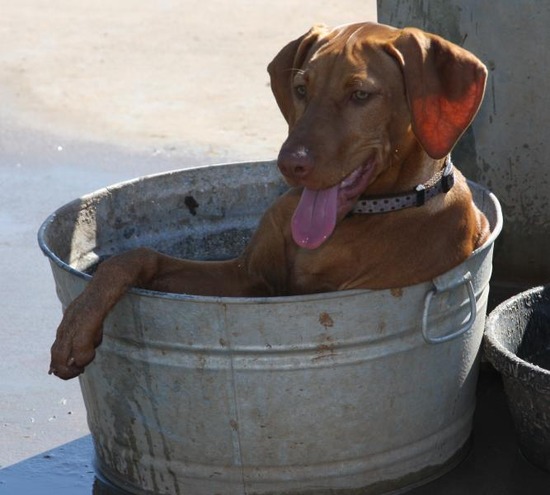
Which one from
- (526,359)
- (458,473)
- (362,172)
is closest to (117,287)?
(362,172)

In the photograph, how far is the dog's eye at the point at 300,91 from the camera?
11.0ft

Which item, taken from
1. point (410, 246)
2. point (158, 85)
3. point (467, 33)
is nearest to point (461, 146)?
point (467, 33)

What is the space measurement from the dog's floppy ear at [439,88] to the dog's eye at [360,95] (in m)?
0.11

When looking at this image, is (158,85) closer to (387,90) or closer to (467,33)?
(467,33)

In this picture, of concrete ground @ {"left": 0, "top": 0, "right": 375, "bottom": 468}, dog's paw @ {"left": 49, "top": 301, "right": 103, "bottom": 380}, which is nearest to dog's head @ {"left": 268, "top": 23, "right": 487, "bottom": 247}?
dog's paw @ {"left": 49, "top": 301, "right": 103, "bottom": 380}

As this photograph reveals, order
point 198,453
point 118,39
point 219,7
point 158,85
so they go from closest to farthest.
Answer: point 198,453
point 158,85
point 118,39
point 219,7

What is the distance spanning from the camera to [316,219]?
3305 mm

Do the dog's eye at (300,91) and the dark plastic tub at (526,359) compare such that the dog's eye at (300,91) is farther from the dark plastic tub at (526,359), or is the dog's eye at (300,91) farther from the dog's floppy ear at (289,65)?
the dark plastic tub at (526,359)

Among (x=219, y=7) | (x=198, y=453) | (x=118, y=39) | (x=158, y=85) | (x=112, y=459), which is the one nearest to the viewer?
(x=198, y=453)

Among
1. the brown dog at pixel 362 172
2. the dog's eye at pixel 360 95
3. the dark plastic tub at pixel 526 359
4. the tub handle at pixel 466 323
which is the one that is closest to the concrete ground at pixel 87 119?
the dark plastic tub at pixel 526 359

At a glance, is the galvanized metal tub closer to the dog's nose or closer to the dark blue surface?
the dark blue surface

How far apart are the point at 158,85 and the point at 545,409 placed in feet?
15.3

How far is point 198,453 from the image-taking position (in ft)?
11.2

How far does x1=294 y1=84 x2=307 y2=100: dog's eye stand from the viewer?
3.34m
